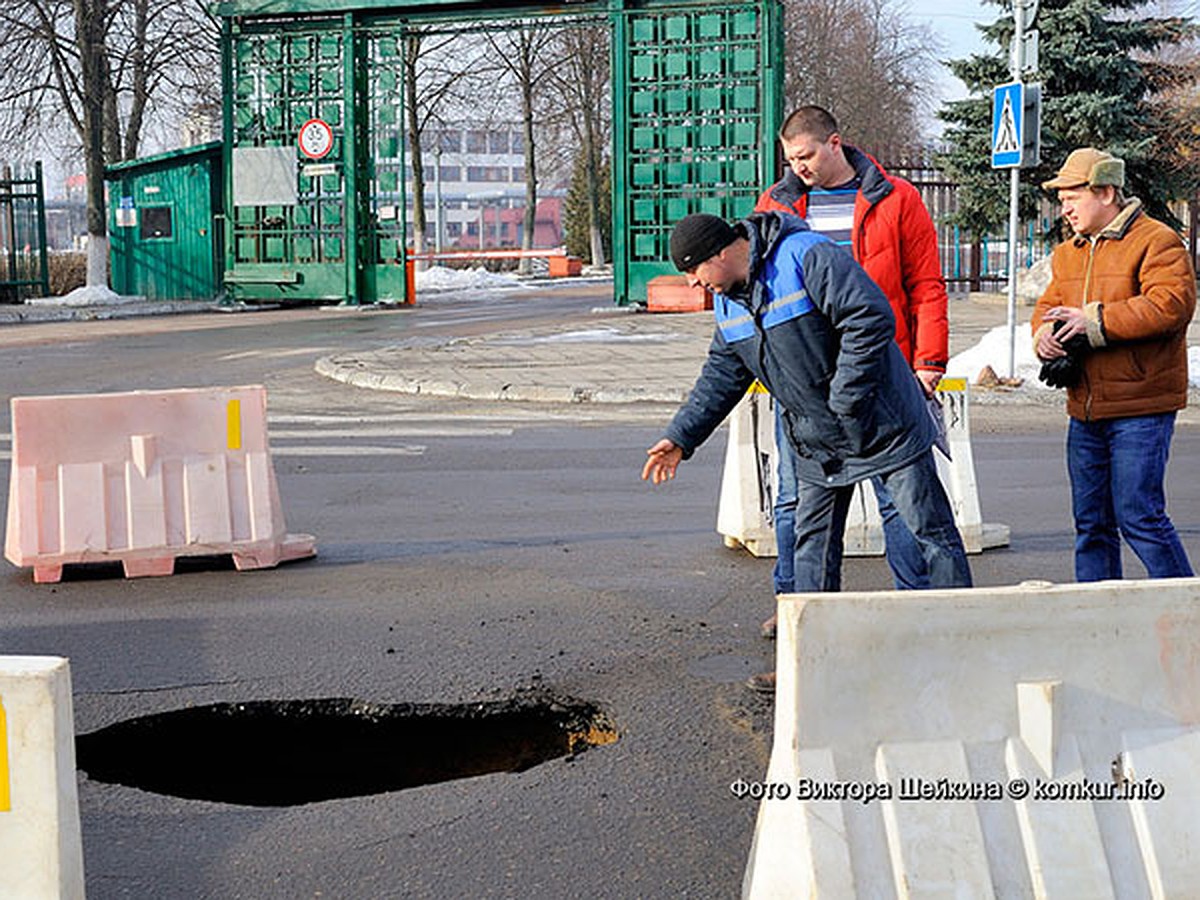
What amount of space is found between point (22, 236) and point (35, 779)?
30.8 meters

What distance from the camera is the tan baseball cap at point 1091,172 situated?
5453 millimetres

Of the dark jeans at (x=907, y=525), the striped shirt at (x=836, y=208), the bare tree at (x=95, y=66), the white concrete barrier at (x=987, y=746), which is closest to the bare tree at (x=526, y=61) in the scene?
the bare tree at (x=95, y=66)

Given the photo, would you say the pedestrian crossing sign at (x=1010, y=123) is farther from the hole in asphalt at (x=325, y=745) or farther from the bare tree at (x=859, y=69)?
the bare tree at (x=859, y=69)

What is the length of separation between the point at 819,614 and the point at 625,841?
3.69 feet

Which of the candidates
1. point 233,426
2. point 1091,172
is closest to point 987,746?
point 1091,172

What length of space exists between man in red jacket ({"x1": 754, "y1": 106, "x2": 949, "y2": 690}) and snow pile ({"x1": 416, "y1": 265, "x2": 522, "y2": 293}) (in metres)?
34.9

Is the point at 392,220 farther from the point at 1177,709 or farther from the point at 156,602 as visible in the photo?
the point at 1177,709

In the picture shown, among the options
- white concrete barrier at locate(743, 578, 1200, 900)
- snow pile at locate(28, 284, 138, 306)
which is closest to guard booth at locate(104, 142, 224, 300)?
snow pile at locate(28, 284, 138, 306)

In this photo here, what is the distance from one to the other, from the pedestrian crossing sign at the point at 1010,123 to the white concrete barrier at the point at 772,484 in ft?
23.6

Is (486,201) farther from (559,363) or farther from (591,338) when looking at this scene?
(559,363)

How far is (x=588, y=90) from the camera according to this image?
49.4 meters

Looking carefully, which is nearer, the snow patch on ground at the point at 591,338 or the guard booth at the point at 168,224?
the snow patch on ground at the point at 591,338

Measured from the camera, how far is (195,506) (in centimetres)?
744

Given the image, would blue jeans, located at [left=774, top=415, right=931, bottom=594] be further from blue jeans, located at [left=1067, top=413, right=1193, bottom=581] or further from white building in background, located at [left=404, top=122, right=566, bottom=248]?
white building in background, located at [left=404, top=122, right=566, bottom=248]
